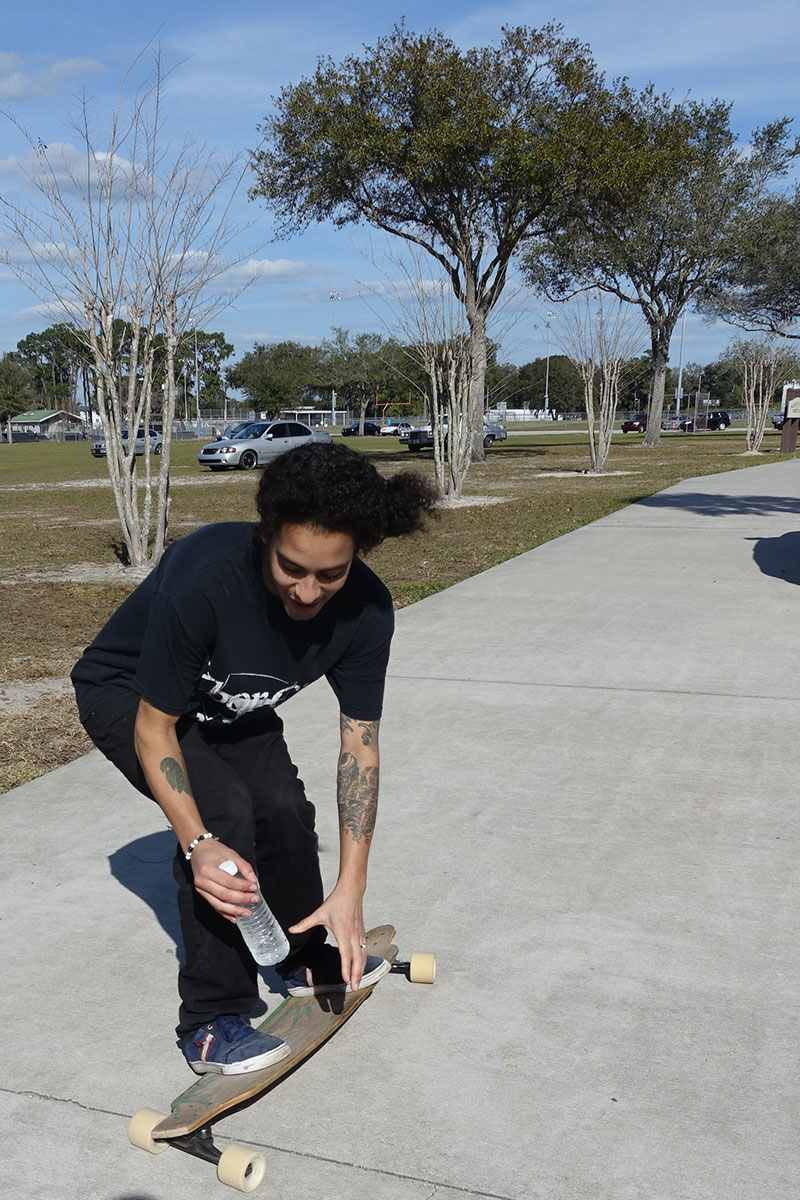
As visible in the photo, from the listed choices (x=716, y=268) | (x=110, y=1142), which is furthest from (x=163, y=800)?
(x=716, y=268)

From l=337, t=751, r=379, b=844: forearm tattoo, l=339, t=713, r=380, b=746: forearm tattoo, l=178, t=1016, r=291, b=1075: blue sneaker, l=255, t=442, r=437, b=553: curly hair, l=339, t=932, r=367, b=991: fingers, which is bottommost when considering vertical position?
l=178, t=1016, r=291, b=1075: blue sneaker

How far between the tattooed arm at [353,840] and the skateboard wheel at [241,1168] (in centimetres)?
40

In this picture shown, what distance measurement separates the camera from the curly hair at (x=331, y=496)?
Result: 2078 mm

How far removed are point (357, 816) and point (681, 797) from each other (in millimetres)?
1915

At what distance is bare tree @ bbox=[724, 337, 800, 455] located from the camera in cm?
3106

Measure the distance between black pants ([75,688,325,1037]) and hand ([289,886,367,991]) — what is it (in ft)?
0.64

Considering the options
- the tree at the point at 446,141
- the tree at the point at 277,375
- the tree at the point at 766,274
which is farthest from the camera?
the tree at the point at 277,375

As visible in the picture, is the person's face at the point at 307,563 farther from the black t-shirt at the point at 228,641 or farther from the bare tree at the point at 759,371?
the bare tree at the point at 759,371

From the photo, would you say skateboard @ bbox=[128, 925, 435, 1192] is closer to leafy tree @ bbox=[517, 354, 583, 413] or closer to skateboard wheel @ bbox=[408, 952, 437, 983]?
skateboard wheel @ bbox=[408, 952, 437, 983]

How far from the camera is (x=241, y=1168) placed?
1.99 m

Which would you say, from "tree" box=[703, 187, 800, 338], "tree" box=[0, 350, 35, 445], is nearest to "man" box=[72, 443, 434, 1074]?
"tree" box=[703, 187, 800, 338]

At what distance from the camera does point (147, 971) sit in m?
2.81

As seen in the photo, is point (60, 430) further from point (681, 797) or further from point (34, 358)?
point (681, 797)

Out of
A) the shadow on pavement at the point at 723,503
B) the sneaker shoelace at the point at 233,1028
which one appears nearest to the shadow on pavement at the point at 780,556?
the shadow on pavement at the point at 723,503
